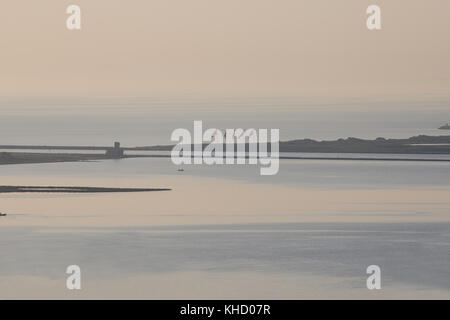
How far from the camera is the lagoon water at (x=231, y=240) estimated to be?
1462 inches

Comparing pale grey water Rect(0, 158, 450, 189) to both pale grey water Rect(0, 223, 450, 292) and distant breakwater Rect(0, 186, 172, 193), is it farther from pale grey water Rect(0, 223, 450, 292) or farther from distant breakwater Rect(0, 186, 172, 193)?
pale grey water Rect(0, 223, 450, 292)

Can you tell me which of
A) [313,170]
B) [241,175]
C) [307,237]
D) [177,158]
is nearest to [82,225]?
[307,237]

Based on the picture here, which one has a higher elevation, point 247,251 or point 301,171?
point 301,171

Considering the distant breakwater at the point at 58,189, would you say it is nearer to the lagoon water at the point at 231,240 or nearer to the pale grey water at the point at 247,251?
the lagoon water at the point at 231,240

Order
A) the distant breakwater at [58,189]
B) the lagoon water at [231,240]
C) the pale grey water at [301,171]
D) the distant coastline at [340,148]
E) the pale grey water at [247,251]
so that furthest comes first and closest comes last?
the distant coastline at [340,148], the pale grey water at [301,171], the distant breakwater at [58,189], the pale grey water at [247,251], the lagoon water at [231,240]

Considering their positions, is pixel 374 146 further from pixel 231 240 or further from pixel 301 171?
pixel 231 240

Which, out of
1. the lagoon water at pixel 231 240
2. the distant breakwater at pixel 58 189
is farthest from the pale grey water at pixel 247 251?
the distant breakwater at pixel 58 189

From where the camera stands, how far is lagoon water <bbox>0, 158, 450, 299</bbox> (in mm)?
37125

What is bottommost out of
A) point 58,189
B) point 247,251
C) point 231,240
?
point 247,251

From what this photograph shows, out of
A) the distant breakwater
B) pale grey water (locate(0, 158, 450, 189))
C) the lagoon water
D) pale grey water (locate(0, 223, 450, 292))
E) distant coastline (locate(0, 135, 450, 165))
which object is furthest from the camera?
distant coastline (locate(0, 135, 450, 165))

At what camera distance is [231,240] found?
47.8 meters

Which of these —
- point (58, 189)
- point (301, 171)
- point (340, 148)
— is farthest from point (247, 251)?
point (340, 148)

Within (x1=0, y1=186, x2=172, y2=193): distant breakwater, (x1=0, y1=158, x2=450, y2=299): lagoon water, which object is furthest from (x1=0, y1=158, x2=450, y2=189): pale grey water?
(x1=0, y1=186, x2=172, y2=193): distant breakwater
